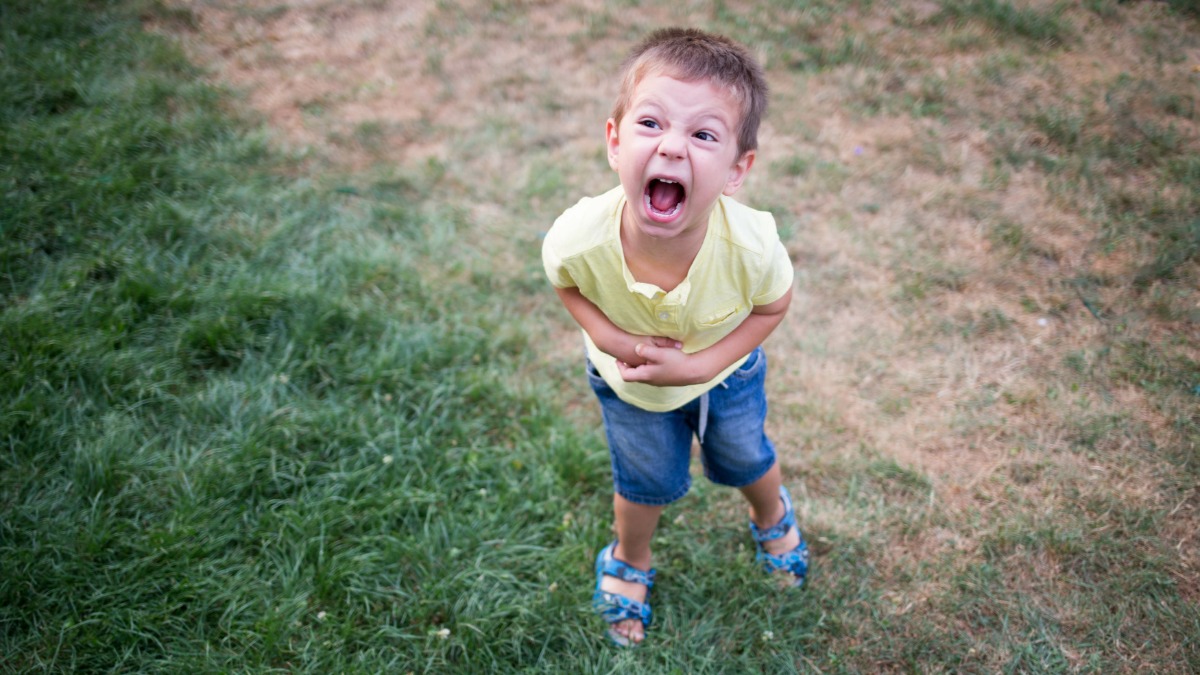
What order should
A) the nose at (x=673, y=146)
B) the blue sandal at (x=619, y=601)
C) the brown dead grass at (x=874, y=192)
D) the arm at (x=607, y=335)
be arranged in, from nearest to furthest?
the nose at (x=673, y=146)
the arm at (x=607, y=335)
the blue sandal at (x=619, y=601)
the brown dead grass at (x=874, y=192)

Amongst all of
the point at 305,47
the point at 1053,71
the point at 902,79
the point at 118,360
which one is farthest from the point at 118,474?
the point at 1053,71

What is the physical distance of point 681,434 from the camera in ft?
6.79

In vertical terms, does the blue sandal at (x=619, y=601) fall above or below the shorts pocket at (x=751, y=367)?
below

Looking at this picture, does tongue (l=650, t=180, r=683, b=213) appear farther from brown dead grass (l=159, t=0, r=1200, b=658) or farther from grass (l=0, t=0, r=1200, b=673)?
brown dead grass (l=159, t=0, r=1200, b=658)

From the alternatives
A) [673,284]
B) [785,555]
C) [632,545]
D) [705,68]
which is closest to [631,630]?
[632,545]


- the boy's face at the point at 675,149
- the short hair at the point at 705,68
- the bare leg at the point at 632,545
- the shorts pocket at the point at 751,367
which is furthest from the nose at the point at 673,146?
the bare leg at the point at 632,545

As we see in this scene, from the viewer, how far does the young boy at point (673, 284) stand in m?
1.53

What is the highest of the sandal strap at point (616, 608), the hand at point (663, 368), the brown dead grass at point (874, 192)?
the hand at point (663, 368)

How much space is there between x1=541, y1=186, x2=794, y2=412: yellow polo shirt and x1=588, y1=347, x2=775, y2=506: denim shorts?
23 cm

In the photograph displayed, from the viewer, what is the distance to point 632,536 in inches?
85.9

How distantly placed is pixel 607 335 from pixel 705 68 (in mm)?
592

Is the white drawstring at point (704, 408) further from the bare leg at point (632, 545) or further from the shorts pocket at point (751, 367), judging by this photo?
the bare leg at point (632, 545)

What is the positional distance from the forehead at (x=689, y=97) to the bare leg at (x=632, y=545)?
3.38 feet

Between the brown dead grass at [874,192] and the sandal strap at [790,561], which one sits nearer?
the sandal strap at [790,561]
